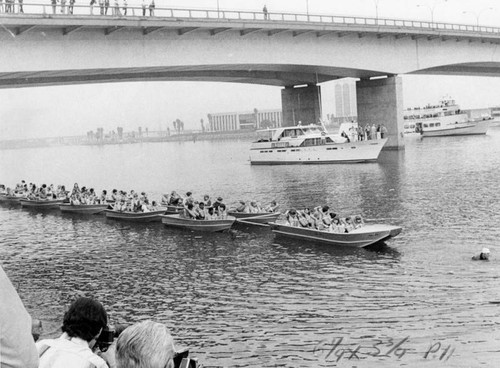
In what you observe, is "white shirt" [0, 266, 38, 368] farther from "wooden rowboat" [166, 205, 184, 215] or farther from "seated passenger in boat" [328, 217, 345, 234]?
"wooden rowboat" [166, 205, 184, 215]

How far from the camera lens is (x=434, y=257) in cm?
2300

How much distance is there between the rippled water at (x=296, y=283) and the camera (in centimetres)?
1461

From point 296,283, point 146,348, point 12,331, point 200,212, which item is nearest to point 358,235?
point 296,283

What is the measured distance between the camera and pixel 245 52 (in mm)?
54188

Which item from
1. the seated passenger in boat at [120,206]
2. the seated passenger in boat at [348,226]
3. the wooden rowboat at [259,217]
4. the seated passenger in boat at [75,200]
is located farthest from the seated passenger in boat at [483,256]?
the seated passenger in boat at [75,200]

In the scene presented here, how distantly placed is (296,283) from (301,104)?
64.2 m

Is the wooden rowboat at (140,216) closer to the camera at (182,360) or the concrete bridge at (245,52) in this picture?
the concrete bridge at (245,52)

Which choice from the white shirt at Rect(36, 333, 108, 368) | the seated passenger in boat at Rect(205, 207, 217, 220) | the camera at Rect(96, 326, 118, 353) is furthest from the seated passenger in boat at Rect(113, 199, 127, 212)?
the white shirt at Rect(36, 333, 108, 368)

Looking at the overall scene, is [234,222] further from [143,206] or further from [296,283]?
[296,283]

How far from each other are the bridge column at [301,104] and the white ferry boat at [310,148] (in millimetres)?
5645

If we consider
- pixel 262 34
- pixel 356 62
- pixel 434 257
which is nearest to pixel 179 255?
pixel 434 257

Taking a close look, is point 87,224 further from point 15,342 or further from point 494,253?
point 15,342

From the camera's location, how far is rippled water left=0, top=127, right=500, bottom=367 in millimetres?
14609

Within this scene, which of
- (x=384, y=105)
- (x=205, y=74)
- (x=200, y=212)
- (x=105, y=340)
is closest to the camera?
(x=105, y=340)
